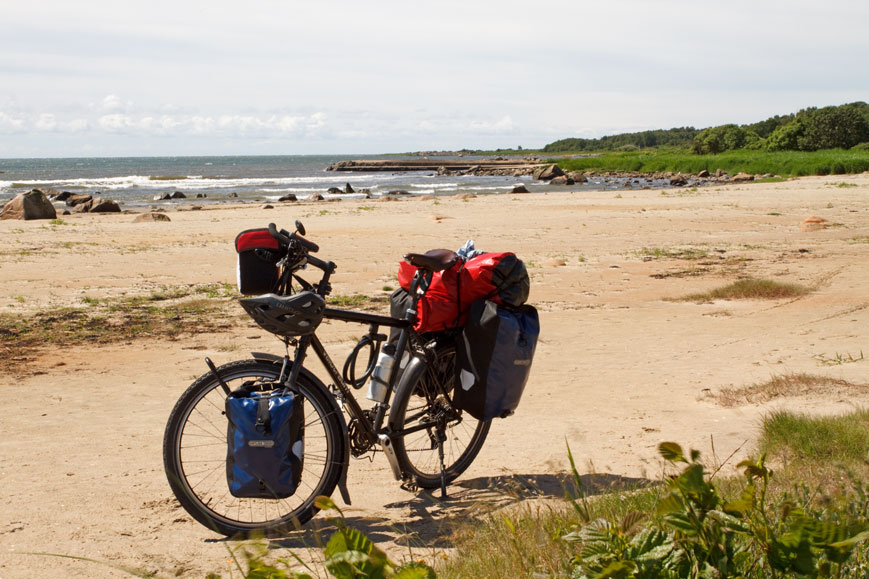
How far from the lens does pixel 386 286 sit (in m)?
12.8

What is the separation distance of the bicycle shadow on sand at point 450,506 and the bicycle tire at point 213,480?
0.58 ft

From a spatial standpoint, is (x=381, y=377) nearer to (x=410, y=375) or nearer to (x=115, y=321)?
(x=410, y=375)

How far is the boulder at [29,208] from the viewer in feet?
93.8

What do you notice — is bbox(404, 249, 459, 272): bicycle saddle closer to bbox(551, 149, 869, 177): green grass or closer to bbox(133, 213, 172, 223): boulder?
bbox(133, 213, 172, 223): boulder

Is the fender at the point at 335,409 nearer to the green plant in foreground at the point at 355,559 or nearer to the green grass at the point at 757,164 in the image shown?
the green plant in foreground at the point at 355,559

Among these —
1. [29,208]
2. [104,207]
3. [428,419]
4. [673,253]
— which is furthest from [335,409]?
[104,207]

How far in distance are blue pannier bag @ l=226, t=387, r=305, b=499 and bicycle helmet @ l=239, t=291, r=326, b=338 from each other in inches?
13.7

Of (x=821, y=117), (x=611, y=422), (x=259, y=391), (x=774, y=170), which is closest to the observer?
(x=259, y=391)

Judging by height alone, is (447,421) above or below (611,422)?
above

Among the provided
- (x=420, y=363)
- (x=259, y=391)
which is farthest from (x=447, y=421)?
(x=259, y=391)

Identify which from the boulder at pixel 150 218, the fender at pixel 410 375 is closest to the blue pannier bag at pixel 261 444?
the fender at pixel 410 375

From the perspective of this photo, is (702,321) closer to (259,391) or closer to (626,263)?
(626,263)

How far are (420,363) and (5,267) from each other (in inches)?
500

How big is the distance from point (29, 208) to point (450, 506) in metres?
28.5
